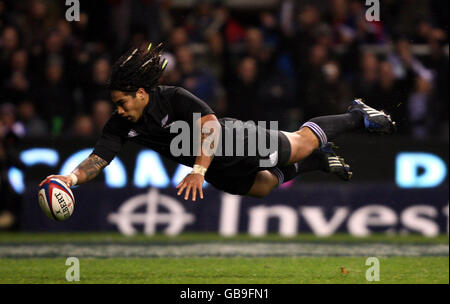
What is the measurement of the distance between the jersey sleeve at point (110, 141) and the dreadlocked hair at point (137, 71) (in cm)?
49

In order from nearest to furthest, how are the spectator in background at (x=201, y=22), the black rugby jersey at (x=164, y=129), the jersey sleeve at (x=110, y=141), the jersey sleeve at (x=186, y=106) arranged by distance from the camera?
the jersey sleeve at (x=186, y=106) → the black rugby jersey at (x=164, y=129) → the jersey sleeve at (x=110, y=141) → the spectator in background at (x=201, y=22)

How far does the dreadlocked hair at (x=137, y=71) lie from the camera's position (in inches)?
278

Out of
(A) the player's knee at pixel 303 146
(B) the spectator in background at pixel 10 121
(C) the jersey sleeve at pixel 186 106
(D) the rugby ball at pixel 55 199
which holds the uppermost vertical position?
(B) the spectator in background at pixel 10 121

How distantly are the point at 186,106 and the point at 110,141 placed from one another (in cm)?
83

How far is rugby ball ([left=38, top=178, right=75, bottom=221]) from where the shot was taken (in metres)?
6.97

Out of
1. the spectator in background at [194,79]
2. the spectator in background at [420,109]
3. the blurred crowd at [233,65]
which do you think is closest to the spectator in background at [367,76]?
the blurred crowd at [233,65]

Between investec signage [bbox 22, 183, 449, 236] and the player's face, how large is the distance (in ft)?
14.0

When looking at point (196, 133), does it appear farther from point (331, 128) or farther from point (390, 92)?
point (390, 92)

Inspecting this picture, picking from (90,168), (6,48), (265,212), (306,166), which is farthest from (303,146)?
(6,48)

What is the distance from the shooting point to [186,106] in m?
7.11

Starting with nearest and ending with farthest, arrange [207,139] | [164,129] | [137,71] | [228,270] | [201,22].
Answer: [207,139] < [137,71] < [164,129] < [228,270] < [201,22]

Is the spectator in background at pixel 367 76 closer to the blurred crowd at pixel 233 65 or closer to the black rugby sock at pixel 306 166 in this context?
the blurred crowd at pixel 233 65

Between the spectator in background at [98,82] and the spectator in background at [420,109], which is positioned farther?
the spectator in background at [420,109]
